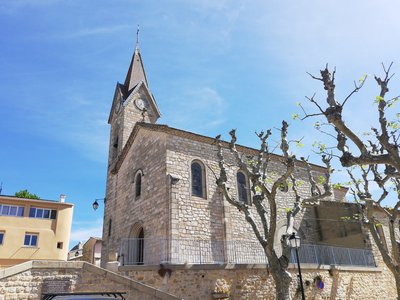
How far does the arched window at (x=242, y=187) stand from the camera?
1783 centimetres

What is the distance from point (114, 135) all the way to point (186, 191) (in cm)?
1049

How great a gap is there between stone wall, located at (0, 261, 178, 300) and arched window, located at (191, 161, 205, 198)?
6431 millimetres

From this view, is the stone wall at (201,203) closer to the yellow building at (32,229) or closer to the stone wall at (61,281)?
the stone wall at (61,281)

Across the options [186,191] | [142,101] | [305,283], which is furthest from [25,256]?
[305,283]

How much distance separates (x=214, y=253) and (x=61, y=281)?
680 cm

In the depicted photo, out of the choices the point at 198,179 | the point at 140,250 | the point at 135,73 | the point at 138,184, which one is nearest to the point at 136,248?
the point at 140,250

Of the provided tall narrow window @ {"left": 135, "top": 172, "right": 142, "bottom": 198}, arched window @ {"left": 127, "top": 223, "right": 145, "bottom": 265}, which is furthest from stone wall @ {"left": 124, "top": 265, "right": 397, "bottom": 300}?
tall narrow window @ {"left": 135, "top": 172, "right": 142, "bottom": 198}

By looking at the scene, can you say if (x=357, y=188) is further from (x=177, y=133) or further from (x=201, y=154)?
(x=177, y=133)

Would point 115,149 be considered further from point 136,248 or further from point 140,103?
point 136,248

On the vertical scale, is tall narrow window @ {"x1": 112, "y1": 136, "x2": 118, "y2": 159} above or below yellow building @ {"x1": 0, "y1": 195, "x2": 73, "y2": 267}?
above

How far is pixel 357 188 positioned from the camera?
1386 centimetres

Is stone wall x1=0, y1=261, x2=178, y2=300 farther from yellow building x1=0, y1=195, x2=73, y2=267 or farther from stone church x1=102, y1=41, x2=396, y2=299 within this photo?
yellow building x1=0, y1=195, x2=73, y2=267

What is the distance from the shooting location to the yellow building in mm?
24547

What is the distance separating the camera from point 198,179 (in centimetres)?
1648
